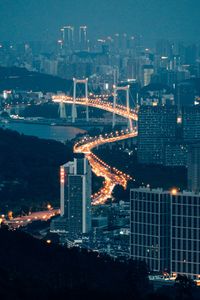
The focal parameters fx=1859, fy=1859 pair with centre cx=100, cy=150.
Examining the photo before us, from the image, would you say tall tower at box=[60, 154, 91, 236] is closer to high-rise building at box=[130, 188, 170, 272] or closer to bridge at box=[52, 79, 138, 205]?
bridge at box=[52, 79, 138, 205]

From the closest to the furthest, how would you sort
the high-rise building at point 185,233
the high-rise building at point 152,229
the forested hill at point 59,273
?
the forested hill at point 59,273, the high-rise building at point 185,233, the high-rise building at point 152,229

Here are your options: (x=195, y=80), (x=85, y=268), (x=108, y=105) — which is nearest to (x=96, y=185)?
(x=85, y=268)

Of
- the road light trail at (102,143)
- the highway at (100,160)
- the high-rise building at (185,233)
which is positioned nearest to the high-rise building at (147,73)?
the road light trail at (102,143)

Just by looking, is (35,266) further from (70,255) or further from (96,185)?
(96,185)

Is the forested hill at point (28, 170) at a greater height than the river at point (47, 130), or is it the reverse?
the river at point (47, 130)

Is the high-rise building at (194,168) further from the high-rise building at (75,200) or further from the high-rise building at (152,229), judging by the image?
the high-rise building at (152,229)

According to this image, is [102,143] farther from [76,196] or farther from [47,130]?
[76,196]
